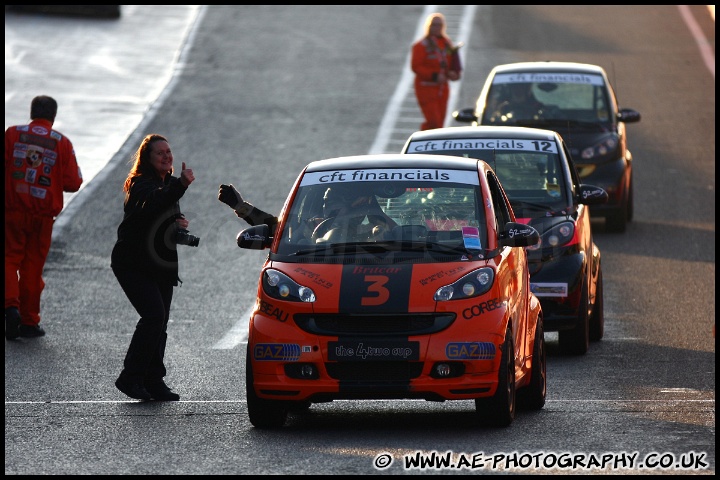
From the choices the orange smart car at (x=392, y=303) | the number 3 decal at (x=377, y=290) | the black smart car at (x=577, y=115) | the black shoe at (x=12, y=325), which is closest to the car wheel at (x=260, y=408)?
the orange smart car at (x=392, y=303)

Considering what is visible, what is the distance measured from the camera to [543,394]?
34.3 ft

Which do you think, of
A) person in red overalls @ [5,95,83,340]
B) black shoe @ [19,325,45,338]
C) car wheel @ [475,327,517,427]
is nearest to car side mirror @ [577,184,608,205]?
car wheel @ [475,327,517,427]

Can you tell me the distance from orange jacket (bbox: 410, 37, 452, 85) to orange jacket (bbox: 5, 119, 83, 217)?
9363 mm

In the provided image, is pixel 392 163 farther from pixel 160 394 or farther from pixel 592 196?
pixel 592 196

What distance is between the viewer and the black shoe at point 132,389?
35.8 feet

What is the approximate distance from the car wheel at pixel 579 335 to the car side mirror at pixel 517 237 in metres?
2.65

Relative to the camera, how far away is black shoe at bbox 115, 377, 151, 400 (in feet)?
35.8

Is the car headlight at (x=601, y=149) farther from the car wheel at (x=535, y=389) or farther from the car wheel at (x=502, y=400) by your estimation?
the car wheel at (x=502, y=400)

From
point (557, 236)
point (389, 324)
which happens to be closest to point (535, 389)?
point (389, 324)

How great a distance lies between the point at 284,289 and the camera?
9695mm

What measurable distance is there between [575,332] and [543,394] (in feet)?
7.84

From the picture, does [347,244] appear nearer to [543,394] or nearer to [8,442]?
[543,394]

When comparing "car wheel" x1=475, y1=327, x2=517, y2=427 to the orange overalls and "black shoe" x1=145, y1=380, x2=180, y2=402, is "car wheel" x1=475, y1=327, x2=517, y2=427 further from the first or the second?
the orange overalls

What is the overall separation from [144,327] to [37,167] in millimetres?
3706
